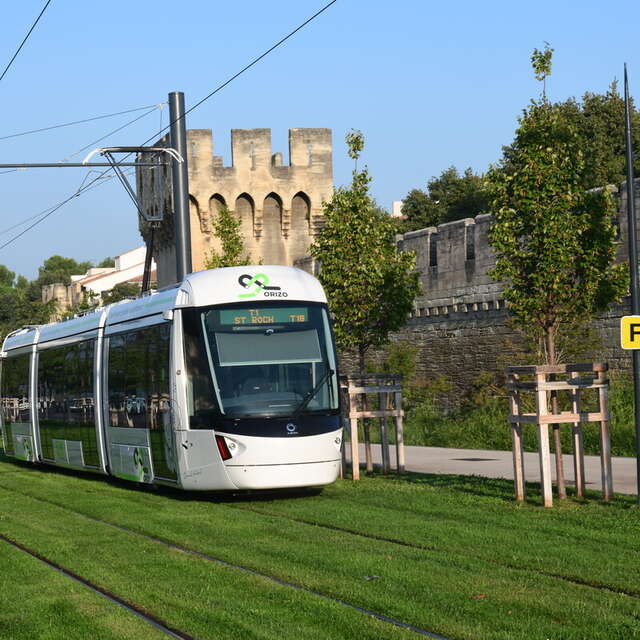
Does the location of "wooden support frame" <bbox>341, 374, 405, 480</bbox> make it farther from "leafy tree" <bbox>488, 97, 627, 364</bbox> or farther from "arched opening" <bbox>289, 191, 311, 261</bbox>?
"arched opening" <bbox>289, 191, 311, 261</bbox>

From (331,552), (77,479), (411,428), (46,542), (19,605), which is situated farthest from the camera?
(411,428)

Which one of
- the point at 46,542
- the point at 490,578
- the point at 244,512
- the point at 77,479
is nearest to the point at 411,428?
the point at 77,479

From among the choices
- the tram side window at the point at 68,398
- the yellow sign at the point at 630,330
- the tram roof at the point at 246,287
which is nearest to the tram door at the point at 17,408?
the tram side window at the point at 68,398

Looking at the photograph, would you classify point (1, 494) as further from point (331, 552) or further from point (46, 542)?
point (331, 552)

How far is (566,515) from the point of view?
13.1 m

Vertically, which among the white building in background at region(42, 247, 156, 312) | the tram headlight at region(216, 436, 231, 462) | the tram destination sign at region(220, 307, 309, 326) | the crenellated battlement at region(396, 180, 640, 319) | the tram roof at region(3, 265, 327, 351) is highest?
the white building in background at region(42, 247, 156, 312)

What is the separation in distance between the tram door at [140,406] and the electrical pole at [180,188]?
376 centimetres

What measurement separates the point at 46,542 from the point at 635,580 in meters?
5.95

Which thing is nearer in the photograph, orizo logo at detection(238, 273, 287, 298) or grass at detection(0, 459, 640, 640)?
grass at detection(0, 459, 640, 640)

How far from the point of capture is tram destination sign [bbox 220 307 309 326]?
1641cm

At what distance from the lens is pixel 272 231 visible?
56531 mm

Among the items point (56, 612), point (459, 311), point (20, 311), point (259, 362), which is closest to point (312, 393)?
point (259, 362)

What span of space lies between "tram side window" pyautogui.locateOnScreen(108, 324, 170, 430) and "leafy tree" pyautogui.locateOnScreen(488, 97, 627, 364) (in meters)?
4.63

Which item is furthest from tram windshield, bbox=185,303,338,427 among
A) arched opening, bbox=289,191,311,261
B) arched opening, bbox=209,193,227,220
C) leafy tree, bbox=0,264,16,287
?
leafy tree, bbox=0,264,16,287
